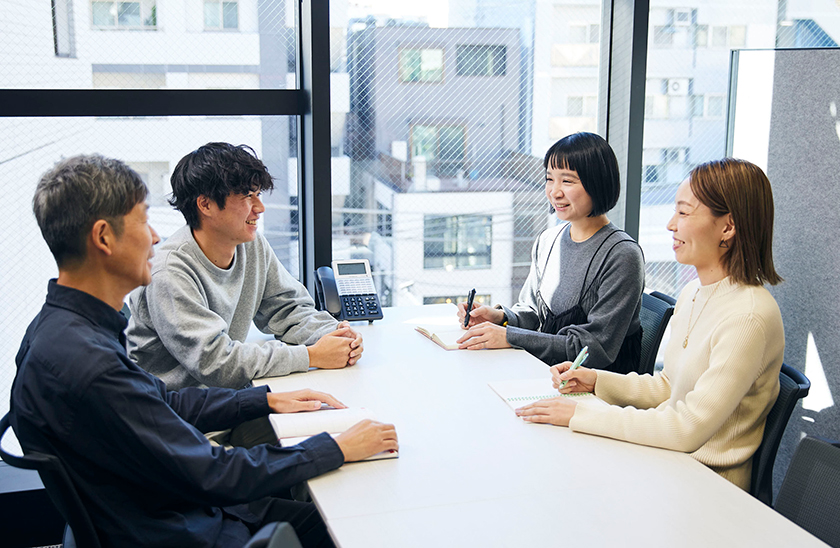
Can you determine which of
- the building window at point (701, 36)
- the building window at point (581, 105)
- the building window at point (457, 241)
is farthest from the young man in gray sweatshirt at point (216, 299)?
the building window at point (701, 36)

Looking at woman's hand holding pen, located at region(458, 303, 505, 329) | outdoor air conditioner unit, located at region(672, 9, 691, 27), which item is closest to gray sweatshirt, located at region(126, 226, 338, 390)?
woman's hand holding pen, located at region(458, 303, 505, 329)

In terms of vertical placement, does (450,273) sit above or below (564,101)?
below

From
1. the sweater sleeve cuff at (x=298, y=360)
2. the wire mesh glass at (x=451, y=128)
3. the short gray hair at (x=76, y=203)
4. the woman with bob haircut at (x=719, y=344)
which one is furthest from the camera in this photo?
the wire mesh glass at (x=451, y=128)

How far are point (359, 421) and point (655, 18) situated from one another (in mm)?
2285

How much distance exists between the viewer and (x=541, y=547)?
1072mm

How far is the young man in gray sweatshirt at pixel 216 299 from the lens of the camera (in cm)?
179

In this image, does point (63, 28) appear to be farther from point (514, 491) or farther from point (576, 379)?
point (514, 491)

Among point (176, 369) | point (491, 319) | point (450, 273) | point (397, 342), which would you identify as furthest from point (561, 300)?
point (176, 369)

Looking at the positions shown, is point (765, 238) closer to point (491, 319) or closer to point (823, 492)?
point (823, 492)

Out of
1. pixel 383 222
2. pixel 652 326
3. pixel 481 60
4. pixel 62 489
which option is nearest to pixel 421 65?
pixel 481 60

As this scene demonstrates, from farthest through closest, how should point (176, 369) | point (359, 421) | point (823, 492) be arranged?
point (176, 369), point (359, 421), point (823, 492)

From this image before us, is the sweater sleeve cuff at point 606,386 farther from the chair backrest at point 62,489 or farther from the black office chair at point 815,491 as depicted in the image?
the chair backrest at point 62,489

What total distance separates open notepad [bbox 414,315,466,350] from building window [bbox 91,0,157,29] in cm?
143

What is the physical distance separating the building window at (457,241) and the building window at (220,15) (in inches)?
40.7
